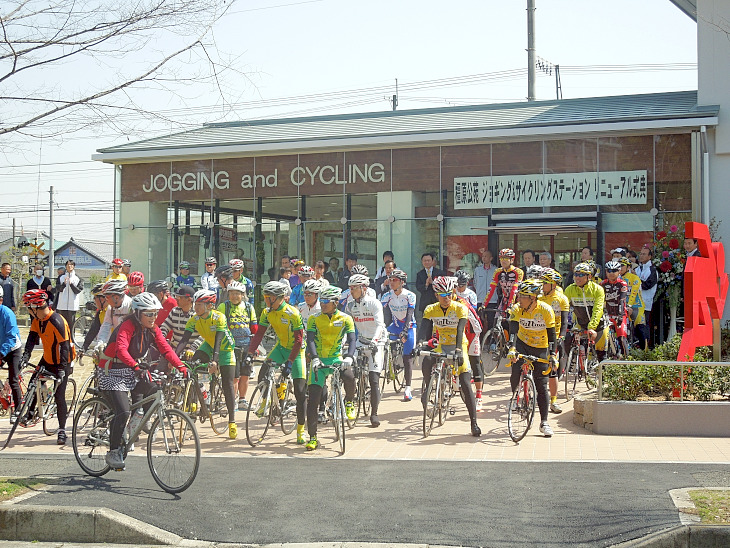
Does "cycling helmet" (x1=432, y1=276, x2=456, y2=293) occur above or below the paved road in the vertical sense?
above

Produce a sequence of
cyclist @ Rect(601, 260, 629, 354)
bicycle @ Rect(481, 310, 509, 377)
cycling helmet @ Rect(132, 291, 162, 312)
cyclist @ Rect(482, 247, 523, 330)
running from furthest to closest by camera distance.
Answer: bicycle @ Rect(481, 310, 509, 377)
cyclist @ Rect(482, 247, 523, 330)
cyclist @ Rect(601, 260, 629, 354)
cycling helmet @ Rect(132, 291, 162, 312)

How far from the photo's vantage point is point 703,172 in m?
18.7

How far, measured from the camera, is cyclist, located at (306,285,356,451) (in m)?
10.4

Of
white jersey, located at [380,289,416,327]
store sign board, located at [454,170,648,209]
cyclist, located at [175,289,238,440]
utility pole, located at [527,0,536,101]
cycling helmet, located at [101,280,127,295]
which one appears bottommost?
cyclist, located at [175,289,238,440]

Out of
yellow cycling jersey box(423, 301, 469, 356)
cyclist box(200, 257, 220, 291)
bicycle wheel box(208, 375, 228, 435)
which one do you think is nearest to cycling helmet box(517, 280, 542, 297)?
yellow cycling jersey box(423, 301, 469, 356)

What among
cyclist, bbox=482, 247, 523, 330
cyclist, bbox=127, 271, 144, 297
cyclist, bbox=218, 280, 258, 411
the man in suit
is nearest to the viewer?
cyclist, bbox=218, 280, 258, 411

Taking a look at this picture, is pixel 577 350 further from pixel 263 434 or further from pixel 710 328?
pixel 263 434

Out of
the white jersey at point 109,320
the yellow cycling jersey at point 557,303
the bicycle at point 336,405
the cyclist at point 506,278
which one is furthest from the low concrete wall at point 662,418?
the white jersey at point 109,320

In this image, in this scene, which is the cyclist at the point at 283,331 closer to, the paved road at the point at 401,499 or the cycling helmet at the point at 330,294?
the cycling helmet at the point at 330,294

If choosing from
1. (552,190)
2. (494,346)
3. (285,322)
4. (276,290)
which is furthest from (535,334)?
(552,190)

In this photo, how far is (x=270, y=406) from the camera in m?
11.0

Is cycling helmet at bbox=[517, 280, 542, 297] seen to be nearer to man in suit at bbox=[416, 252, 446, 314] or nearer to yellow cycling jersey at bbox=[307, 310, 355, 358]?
yellow cycling jersey at bbox=[307, 310, 355, 358]

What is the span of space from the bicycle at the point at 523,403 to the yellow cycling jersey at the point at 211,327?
3.49 metres

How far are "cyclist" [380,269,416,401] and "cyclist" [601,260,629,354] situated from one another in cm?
300
